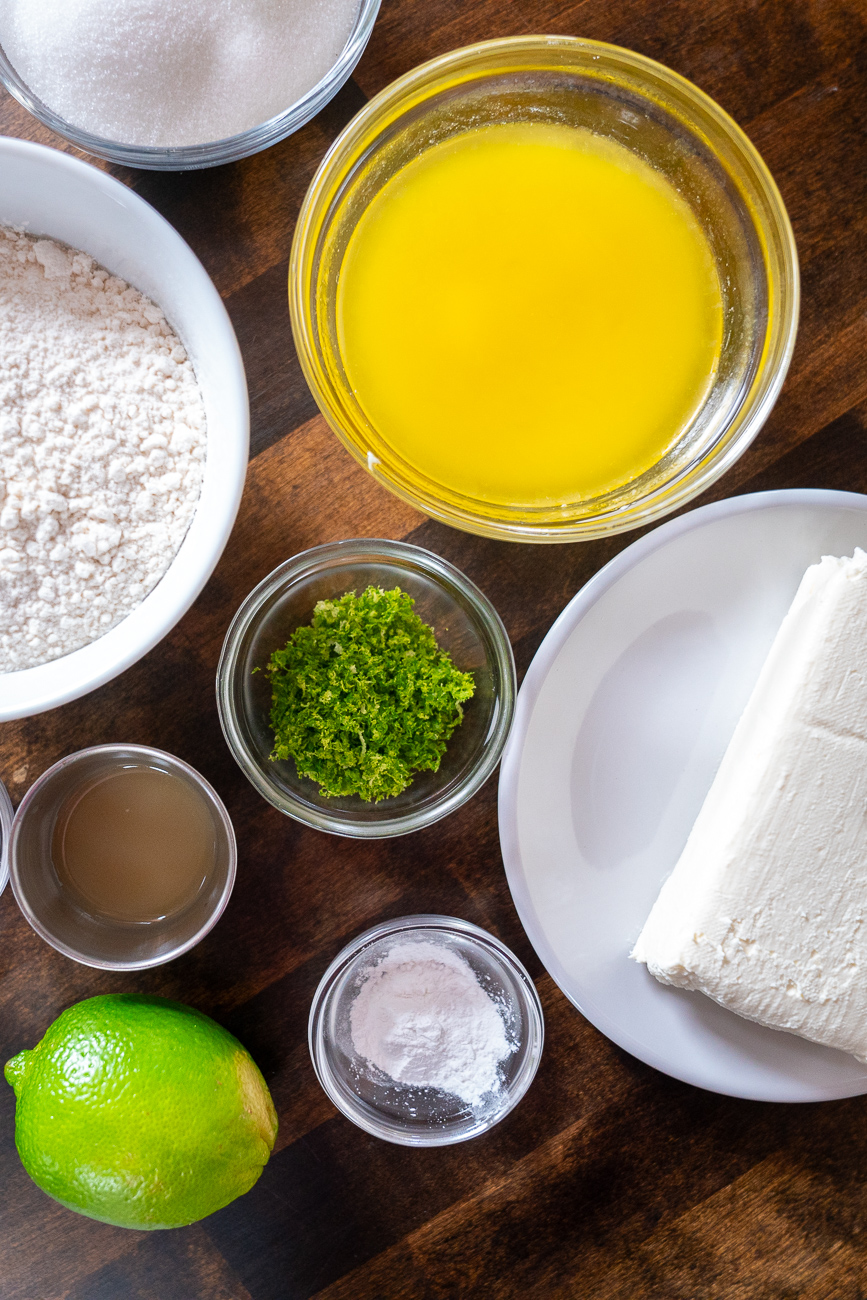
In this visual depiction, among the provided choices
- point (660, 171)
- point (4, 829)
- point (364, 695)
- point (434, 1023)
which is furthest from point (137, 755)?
point (660, 171)

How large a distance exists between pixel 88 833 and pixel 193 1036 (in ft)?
0.94

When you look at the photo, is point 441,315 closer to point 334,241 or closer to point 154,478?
point 334,241

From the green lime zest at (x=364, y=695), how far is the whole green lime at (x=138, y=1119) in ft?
1.08

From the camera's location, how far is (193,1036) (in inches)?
37.2

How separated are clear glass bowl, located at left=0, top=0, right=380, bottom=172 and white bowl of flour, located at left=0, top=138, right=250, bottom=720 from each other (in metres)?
0.11

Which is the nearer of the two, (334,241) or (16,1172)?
(334,241)

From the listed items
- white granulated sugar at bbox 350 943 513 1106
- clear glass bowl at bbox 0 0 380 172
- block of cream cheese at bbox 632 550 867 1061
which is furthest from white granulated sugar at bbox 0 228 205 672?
block of cream cheese at bbox 632 550 867 1061

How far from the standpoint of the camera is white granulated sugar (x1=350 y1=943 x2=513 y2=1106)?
1053 millimetres

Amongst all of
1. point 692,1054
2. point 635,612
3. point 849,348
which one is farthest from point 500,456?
point 692,1054

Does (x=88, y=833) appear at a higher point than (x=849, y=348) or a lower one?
lower

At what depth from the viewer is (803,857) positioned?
0.93 metres

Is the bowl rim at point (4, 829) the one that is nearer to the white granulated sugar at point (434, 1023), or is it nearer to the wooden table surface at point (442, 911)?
the wooden table surface at point (442, 911)

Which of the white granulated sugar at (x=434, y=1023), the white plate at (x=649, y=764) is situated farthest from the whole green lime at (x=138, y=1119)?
the white plate at (x=649, y=764)

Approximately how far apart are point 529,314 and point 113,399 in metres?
0.43
